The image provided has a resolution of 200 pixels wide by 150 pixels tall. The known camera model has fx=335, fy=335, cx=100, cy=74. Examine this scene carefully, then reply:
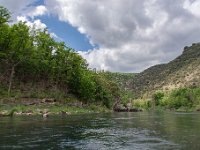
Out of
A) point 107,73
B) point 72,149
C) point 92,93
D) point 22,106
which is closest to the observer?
point 72,149

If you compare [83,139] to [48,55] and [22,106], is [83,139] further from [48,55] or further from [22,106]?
[48,55]

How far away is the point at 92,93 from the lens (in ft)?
351

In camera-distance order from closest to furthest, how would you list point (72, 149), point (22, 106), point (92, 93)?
point (72, 149)
point (22, 106)
point (92, 93)

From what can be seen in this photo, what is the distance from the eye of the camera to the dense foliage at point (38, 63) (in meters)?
77.2

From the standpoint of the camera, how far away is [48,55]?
3659 inches

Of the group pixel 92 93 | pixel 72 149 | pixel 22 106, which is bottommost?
pixel 72 149

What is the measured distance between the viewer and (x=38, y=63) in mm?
89188

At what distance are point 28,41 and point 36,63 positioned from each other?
22.6 feet

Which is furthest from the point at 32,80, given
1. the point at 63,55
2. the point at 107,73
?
the point at 107,73

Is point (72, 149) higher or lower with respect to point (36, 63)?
lower

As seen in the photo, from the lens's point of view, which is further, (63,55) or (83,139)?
(63,55)

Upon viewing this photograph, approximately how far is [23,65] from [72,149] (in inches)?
2801

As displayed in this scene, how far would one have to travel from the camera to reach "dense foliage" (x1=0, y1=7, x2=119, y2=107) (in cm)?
7725

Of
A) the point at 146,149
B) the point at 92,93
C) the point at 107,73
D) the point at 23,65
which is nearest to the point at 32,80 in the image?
the point at 23,65
